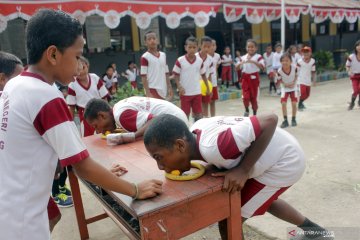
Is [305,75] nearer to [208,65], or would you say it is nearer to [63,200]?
[208,65]

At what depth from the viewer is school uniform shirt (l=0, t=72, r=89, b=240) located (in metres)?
1.28

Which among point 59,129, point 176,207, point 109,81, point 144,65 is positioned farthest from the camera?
point 109,81

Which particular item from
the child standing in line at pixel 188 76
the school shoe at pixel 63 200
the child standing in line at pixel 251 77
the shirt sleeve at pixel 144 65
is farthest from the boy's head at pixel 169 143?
the child standing in line at pixel 251 77

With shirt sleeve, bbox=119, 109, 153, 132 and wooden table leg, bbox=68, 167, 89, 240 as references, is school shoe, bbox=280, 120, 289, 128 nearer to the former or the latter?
shirt sleeve, bbox=119, 109, 153, 132

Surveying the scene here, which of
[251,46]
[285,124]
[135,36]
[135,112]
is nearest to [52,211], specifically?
[135,112]

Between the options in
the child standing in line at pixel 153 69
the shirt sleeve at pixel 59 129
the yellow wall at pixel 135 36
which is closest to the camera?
the shirt sleeve at pixel 59 129

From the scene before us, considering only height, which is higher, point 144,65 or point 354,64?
point 144,65

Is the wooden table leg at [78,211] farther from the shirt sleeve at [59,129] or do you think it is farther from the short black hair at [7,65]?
the shirt sleeve at [59,129]

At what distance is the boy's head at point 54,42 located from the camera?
4.26 feet

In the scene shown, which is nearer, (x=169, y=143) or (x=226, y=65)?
(x=169, y=143)

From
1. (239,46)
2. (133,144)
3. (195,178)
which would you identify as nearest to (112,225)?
(133,144)

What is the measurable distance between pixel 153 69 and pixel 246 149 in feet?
13.1

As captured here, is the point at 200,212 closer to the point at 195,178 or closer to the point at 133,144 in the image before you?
the point at 195,178

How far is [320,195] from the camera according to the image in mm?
3209
